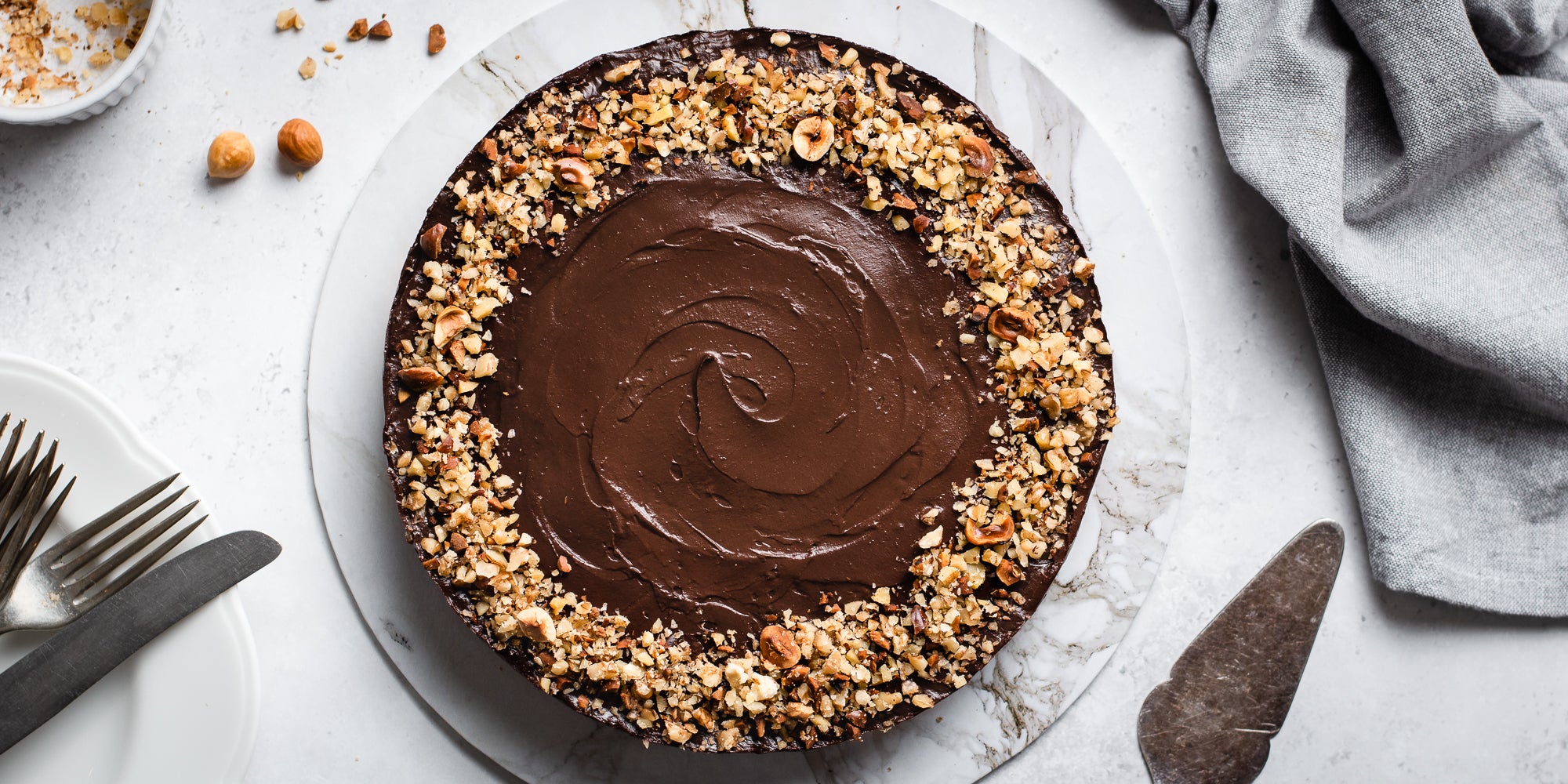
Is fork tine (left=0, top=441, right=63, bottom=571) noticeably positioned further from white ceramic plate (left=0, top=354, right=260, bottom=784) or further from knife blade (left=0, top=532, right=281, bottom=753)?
knife blade (left=0, top=532, right=281, bottom=753)

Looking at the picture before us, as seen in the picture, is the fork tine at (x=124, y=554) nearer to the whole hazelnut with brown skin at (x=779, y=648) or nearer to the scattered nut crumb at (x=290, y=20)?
the scattered nut crumb at (x=290, y=20)

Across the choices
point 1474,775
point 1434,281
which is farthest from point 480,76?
point 1474,775

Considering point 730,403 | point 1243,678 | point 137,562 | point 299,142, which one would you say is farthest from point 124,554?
point 1243,678

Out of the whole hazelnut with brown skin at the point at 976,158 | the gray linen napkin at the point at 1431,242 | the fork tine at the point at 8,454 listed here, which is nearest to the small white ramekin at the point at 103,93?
the fork tine at the point at 8,454

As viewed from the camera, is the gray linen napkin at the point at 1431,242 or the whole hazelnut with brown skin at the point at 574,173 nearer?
the whole hazelnut with brown skin at the point at 574,173

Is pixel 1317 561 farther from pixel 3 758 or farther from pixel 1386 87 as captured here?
pixel 3 758
